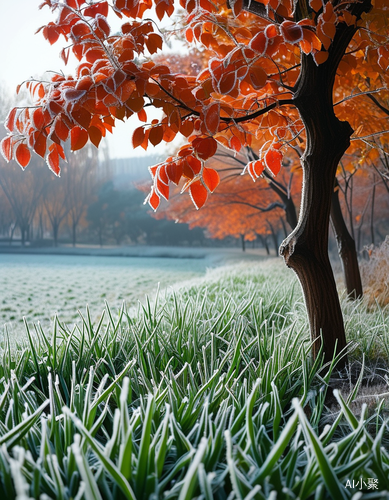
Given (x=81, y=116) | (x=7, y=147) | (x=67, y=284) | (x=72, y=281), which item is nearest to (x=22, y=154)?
(x=7, y=147)

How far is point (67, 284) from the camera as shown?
465 cm

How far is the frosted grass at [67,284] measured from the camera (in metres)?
3.60

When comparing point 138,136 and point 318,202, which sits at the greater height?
point 138,136

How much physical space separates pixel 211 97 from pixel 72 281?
3.94 m

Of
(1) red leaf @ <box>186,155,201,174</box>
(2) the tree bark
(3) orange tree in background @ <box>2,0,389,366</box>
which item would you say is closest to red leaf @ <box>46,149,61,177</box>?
(3) orange tree in background @ <box>2,0,389,366</box>

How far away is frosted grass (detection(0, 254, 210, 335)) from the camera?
360 cm

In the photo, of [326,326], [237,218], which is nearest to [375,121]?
[326,326]

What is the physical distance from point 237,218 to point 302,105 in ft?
19.9

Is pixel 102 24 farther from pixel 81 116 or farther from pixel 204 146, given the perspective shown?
pixel 204 146

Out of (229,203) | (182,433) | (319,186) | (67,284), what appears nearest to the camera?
(182,433)

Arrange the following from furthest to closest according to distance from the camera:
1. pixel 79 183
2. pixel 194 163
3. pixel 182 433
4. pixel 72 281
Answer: pixel 79 183 < pixel 72 281 < pixel 194 163 < pixel 182 433

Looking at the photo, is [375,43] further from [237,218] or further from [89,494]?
[237,218]

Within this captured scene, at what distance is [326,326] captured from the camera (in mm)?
1600

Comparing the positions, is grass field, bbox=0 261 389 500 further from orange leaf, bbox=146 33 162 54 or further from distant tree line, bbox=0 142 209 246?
distant tree line, bbox=0 142 209 246
